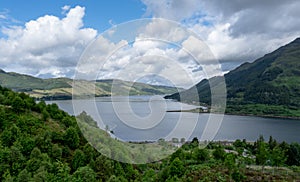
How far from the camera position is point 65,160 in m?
17.4

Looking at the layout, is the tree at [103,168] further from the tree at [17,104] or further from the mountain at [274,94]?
the mountain at [274,94]

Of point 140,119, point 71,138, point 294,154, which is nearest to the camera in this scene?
point 140,119

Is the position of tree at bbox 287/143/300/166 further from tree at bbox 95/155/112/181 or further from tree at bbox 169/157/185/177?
tree at bbox 95/155/112/181

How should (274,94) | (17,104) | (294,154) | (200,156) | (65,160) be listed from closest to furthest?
1. (65,160)
2. (17,104)
3. (200,156)
4. (294,154)
5. (274,94)

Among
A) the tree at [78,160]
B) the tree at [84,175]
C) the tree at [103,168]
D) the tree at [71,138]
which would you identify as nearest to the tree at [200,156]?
the tree at [103,168]

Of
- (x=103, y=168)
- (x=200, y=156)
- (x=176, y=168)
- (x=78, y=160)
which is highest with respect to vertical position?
(x=78, y=160)

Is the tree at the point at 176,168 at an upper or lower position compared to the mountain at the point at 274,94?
lower

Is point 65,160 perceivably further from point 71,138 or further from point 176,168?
point 176,168

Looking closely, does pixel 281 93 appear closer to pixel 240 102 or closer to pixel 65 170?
pixel 240 102

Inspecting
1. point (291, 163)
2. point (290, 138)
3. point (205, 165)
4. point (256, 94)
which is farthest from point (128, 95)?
point (256, 94)

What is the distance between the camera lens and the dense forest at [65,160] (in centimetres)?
1401

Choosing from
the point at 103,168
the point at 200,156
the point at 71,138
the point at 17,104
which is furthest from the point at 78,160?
the point at 200,156

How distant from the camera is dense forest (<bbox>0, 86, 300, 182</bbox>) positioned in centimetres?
1401

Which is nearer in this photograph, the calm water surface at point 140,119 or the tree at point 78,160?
the calm water surface at point 140,119
